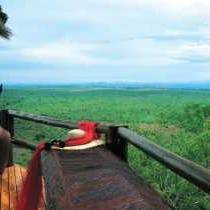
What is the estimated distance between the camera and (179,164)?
1582mm

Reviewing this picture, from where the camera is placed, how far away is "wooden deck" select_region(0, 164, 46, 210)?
12.0 feet

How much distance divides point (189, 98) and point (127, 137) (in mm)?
→ 66759

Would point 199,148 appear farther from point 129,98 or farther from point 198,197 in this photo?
point 129,98

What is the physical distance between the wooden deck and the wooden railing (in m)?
0.27

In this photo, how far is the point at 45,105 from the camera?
165 ft

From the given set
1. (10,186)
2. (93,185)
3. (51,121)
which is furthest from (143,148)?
(10,186)

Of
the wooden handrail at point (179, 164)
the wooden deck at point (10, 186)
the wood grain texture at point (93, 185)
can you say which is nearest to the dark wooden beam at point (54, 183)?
the wood grain texture at point (93, 185)

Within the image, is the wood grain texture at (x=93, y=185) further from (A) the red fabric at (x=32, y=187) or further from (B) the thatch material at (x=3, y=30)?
(B) the thatch material at (x=3, y=30)

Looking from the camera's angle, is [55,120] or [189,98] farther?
[189,98]

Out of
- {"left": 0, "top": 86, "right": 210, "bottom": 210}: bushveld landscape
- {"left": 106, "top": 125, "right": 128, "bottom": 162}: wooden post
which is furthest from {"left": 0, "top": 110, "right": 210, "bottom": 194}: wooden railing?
{"left": 0, "top": 86, "right": 210, "bottom": 210}: bushveld landscape

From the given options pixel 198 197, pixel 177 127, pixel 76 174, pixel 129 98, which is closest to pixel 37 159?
pixel 76 174

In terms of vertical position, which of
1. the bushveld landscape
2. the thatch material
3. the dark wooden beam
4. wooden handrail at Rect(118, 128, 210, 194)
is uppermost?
the thatch material

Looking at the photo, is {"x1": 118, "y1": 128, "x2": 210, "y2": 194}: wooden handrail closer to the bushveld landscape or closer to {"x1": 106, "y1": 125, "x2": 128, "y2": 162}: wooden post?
{"x1": 106, "y1": 125, "x2": 128, "y2": 162}: wooden post

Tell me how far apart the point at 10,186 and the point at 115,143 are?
1.72 m
